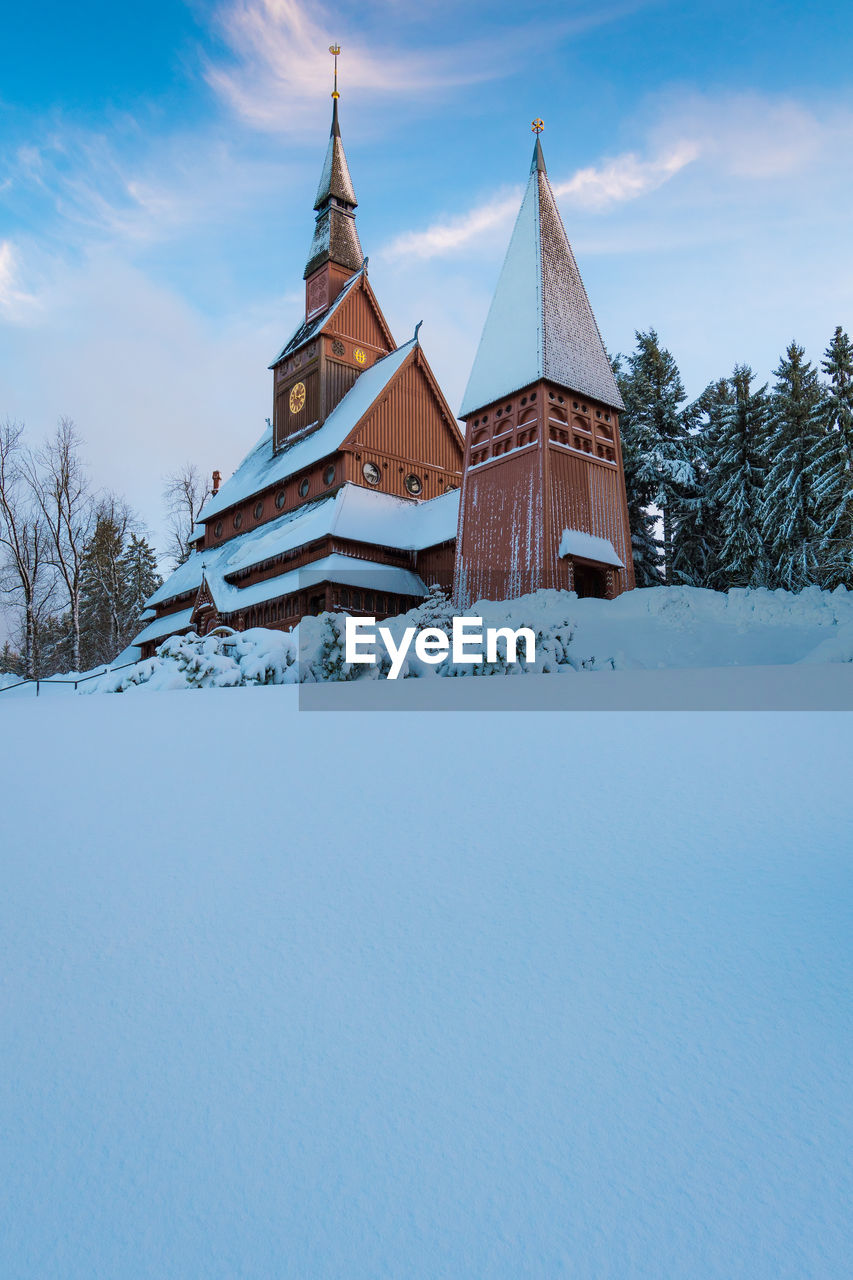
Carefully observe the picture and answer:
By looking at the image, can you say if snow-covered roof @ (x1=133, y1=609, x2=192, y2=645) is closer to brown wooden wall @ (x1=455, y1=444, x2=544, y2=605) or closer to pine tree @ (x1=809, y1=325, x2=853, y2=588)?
brown wooden wall @ (x1=455, y1=444, x2=544, y2=605)

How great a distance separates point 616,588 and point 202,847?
52.7 ft

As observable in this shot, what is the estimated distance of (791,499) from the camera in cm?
2453

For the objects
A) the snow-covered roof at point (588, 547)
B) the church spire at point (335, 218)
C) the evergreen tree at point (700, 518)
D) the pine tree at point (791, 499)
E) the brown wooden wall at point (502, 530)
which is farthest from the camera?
the church spire at point (335, 218)

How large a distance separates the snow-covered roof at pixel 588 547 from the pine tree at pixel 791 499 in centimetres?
834

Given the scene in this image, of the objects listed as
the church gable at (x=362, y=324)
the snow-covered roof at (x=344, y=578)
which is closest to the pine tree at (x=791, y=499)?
the snow-covered roof at (x=344, y=578)

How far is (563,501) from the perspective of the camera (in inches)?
711

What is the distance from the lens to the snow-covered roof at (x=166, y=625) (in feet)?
98.2

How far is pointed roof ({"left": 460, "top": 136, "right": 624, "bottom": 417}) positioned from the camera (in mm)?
18406

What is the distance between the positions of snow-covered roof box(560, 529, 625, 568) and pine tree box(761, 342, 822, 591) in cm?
834

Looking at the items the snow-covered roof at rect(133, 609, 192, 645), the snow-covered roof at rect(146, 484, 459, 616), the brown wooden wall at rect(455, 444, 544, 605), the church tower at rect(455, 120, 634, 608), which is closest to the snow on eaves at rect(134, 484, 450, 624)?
the snow-covered roof at rect(146, 484, 459, 616)

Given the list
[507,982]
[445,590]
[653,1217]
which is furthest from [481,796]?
[445,590]

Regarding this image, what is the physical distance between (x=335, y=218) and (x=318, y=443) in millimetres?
12354

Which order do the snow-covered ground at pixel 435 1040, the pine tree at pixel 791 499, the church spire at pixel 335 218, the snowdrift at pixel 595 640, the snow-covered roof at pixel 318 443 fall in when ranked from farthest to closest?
the church spire at pixel 335 218 < the snow-covered roof at pixel 318 443 < the pine tree at pixel 791 499 < the snowdrift at pixel 595 640 < the snow-covered ground at pixel 435 1040

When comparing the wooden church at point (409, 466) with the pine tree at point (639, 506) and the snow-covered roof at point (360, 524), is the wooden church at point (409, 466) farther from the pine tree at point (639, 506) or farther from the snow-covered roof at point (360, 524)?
the pine tree at point (639, 506)
